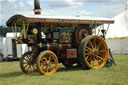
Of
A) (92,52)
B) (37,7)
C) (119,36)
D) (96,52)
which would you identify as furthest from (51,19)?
(119,36)

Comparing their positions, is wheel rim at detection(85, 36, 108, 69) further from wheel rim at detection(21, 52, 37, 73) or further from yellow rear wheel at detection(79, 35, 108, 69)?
wheel rim at detection(21, 52, 37, 73)

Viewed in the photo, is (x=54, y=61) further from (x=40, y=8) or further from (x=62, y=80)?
(x=40, y=8)

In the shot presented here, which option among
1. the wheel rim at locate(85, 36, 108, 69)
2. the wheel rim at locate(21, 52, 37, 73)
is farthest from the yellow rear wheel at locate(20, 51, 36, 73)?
the wheel rim at locate(85, 36, 108, 69)

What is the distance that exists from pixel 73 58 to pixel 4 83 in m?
3.93

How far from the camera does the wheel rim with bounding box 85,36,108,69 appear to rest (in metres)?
10.6

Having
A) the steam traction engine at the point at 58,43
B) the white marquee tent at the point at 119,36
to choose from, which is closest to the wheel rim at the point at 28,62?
the steam traction engine at the point at 58,43

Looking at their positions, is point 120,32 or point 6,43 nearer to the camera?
point 6,43

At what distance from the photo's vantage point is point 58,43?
33.9 ft

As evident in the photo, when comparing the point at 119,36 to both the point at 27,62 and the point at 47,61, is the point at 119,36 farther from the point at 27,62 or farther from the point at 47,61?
the point at 47,61

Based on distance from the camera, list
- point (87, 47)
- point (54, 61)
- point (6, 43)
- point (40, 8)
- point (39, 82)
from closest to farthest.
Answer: point (39, 82)
point (54, 61)
point (87, 47)
point (40, 8)
point (6, 43)

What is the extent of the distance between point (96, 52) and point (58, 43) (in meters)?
1.89

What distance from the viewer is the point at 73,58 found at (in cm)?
1095

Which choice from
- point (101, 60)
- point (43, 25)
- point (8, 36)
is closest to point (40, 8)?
point (8, 36)

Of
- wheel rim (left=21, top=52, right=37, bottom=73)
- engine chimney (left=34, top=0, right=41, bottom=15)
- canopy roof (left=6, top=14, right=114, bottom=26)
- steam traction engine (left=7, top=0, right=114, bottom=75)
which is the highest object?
engine chimney (left=34, top=0, right=41, bottom=15)
